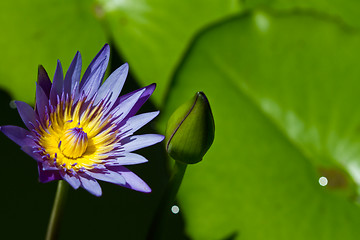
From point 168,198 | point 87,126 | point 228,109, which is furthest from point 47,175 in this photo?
point 228,109

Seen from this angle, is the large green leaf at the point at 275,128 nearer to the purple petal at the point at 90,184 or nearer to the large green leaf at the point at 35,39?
the large green leaf at the point at 35,39

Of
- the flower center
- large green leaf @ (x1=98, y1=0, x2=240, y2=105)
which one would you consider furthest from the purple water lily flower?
large green leaf @ (x1=98, y1=0, x2=240, y2=105)

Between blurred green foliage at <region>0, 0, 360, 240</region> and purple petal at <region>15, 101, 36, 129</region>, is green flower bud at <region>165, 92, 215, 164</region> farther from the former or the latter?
blurred green foliage at <region>0, 0, 360, 240</region>

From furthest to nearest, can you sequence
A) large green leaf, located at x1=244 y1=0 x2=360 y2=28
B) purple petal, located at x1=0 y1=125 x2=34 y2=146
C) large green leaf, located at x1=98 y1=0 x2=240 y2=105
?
large green leaf, located at x1=244 y1=0 x2=360 y2=28, large green leaf, located at x1=98 y1=0 x2=240 y2=105, purple petal, located at x1=0 y1=125 x2=34 y2=146

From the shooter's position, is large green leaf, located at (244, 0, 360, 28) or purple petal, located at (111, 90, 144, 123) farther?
large green leaf, located at (244, 0, 360, 28)

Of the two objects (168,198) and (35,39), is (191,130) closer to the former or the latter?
(168,198)

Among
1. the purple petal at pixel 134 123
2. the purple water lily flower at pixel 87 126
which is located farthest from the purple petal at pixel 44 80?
the purple petal at pixel 134 123

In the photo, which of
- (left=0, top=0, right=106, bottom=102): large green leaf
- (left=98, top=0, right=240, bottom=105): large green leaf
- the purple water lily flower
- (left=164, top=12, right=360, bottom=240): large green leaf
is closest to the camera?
the purple water lily flower

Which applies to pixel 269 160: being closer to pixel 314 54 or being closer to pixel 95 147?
pixel 314 54
